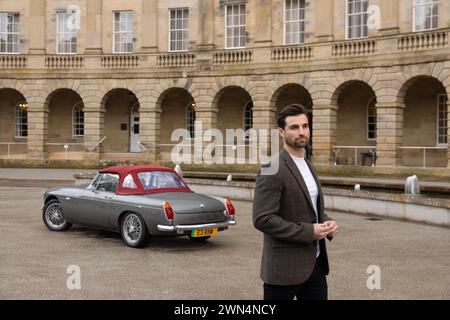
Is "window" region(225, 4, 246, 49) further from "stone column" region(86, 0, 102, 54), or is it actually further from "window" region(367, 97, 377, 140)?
"stone column" region(86, 0, 102, 54)

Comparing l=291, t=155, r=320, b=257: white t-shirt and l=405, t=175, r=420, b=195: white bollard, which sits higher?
l=291, t=155, r=320, b=257: white t-shirt

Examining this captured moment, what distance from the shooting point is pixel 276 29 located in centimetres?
2958

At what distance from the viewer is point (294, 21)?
2917 centimetres

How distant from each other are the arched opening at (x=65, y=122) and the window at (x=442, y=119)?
20054 mm

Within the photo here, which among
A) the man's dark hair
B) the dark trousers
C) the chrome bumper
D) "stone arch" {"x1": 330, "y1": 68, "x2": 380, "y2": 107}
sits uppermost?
"stone arch" {"x1": 330, "y1": 68, "x2": 380, "y2": 107}

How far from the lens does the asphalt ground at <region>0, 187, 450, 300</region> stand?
23.2 ft

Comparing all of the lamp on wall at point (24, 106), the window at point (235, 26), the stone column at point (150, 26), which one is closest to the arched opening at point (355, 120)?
the window at point (235, 26)

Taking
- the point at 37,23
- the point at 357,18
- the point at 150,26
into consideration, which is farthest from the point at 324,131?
the point at 37,23

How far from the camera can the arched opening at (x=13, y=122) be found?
35375mm

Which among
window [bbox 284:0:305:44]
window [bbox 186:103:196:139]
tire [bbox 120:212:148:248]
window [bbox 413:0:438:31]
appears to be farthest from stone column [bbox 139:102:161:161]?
tire [bbox 120:212:148:248]

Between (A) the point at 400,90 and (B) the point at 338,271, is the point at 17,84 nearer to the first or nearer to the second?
(A) the point at 400,90

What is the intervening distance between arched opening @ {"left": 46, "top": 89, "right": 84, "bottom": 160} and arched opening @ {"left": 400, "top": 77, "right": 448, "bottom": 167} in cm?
1872

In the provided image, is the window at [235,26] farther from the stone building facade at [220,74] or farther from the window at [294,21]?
the window at [294,21]

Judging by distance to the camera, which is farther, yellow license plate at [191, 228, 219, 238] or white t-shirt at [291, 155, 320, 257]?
yellow license plate at [191, 228, 219, 238]
